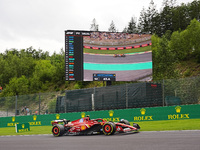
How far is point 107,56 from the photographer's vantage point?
28.0 m

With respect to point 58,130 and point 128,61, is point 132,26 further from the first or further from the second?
point 58,130

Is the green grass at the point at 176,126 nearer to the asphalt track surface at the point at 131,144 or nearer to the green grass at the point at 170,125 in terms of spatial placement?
the green grass at the point at 170,125

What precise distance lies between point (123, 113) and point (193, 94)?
15.0 feet

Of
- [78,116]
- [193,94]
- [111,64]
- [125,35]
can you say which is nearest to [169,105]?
[193,94]

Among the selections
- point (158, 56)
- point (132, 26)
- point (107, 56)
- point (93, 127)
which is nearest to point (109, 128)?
point (93, 127)

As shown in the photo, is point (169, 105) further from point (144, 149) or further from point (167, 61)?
point (167, 61)

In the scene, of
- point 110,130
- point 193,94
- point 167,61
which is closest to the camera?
point 110,130

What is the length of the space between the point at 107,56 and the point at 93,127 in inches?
637

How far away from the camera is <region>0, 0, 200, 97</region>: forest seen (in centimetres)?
3716

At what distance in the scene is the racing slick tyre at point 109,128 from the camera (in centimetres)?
1129

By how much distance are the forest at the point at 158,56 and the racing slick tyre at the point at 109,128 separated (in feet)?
78.6

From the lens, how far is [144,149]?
6.86 metres

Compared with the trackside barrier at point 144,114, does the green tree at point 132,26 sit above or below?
above

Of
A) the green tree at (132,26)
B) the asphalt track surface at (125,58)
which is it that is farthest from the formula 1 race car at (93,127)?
the green tree at (132,26)
